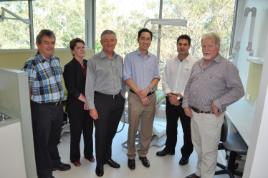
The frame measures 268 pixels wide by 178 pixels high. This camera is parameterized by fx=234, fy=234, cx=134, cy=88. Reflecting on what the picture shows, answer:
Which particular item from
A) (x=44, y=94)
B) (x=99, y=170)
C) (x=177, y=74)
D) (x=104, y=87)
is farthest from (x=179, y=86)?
(x=44, y=94)

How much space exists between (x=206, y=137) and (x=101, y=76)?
1115mm

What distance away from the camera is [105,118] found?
2316mm

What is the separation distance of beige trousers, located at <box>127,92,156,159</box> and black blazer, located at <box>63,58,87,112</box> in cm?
52

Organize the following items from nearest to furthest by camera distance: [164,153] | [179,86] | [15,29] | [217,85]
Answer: [217,85] → [179,86] → [164,153] → [15,29]

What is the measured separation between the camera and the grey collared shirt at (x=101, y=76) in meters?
2.23

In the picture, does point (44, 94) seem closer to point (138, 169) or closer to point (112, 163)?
point (112, 163)

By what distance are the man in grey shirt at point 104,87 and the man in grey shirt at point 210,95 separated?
0.70m

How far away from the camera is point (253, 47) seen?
2.69 m

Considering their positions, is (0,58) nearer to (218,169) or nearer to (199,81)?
(199,81)

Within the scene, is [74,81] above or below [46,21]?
below

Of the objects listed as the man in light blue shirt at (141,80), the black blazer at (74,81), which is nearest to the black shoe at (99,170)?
the man in light blue shirt at (141,80)

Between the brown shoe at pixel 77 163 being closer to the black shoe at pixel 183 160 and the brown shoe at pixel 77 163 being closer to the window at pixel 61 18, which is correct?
the black shoe at pixel 183 160

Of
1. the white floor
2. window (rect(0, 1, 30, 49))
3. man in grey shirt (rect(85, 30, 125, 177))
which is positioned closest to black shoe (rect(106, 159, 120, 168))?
the white floor

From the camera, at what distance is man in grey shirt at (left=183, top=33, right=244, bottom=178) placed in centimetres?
196
